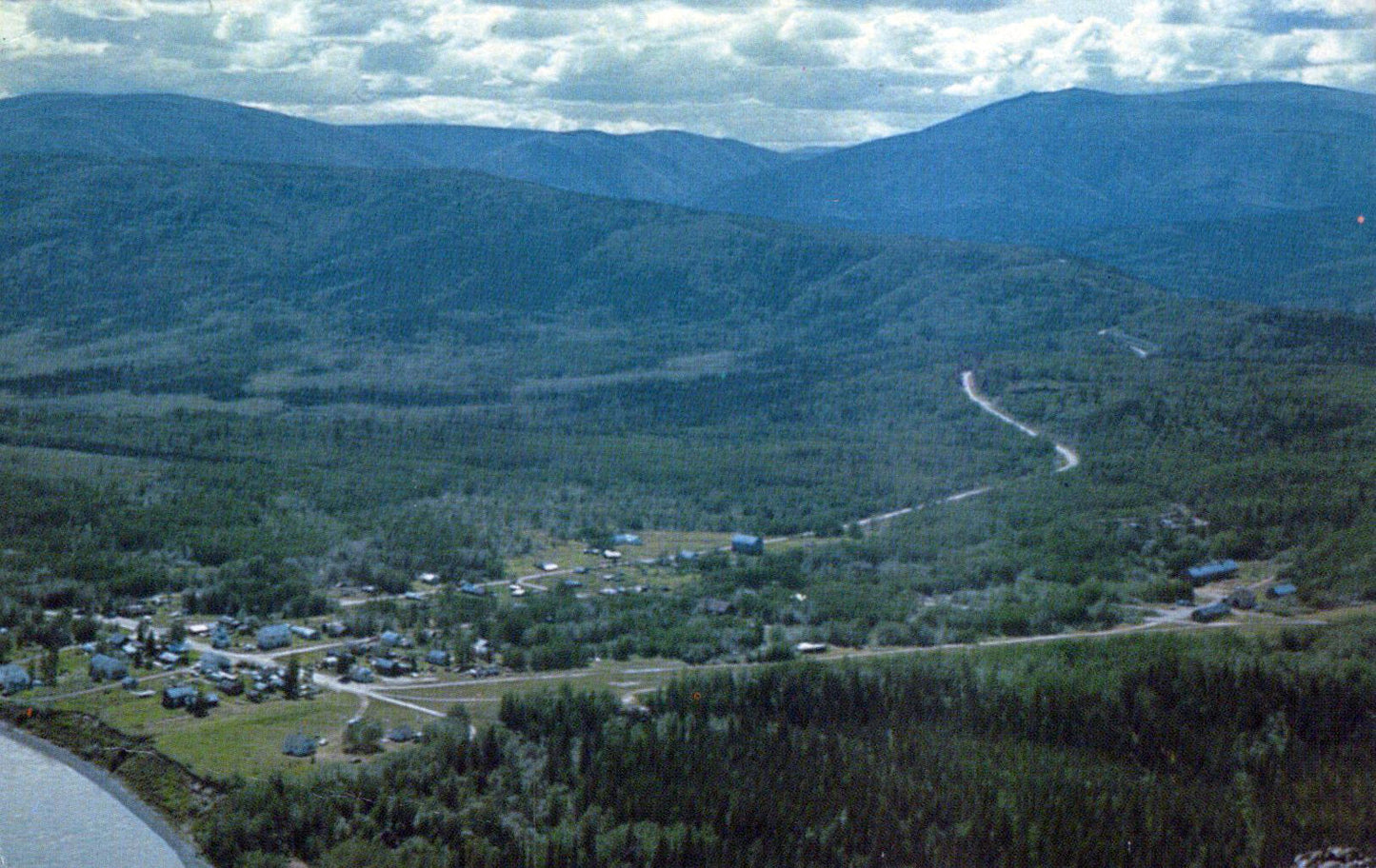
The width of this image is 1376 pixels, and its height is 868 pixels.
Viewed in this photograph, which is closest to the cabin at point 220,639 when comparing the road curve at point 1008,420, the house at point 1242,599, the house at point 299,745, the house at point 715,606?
the house at point 299,745

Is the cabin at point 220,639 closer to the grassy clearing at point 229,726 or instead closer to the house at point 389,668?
the grassy clearing at point 229,726

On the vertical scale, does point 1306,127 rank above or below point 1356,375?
above

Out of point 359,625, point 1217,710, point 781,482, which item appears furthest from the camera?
point 781,482

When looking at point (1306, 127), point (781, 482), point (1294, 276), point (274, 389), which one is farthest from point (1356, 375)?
point (1306, 127)

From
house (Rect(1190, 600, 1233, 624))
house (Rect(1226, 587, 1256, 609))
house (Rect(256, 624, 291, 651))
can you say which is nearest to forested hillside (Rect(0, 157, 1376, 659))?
house (Rect(1226, 587, 1256, 609))

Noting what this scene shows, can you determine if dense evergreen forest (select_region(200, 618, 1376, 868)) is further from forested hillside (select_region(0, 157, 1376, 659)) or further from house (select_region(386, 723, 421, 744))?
forested hillside (select_region(0, 157, 1376, 659))

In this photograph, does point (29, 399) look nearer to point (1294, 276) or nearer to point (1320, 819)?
point (1320, 819)

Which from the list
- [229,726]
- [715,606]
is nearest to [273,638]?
[229,726]
